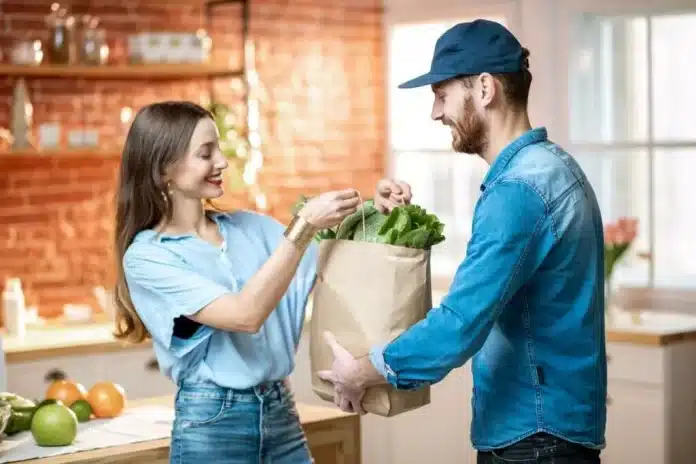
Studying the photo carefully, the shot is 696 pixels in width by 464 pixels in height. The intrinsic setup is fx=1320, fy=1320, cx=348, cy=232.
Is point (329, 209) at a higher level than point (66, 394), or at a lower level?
higher

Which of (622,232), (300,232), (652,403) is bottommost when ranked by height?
(652,403)

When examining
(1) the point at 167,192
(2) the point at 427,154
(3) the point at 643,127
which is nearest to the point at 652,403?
(3) the point at 643,127

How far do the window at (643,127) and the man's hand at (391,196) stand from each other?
3.02 metres

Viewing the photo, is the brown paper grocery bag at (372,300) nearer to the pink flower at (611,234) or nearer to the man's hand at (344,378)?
the man's hand at (344,378)

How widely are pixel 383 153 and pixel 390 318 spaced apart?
4145 mm

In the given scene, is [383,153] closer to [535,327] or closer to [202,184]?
[202,184]

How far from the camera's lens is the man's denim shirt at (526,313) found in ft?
7.79

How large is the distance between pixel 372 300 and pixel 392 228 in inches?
5.8

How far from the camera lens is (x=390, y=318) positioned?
2.56 meters

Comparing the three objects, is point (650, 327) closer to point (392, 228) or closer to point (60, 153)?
point (60, 153)

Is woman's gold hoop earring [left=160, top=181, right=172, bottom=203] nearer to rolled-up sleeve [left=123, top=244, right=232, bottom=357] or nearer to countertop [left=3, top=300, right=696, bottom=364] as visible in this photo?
rolled-up sleeve [left=123, top=244, right=232, bottom=357]

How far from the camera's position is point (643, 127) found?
572cm

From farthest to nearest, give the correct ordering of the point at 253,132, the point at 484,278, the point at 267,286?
the point at 253,132, the point at 267,286, the point at 484,278

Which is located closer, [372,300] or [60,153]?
[372,300]
